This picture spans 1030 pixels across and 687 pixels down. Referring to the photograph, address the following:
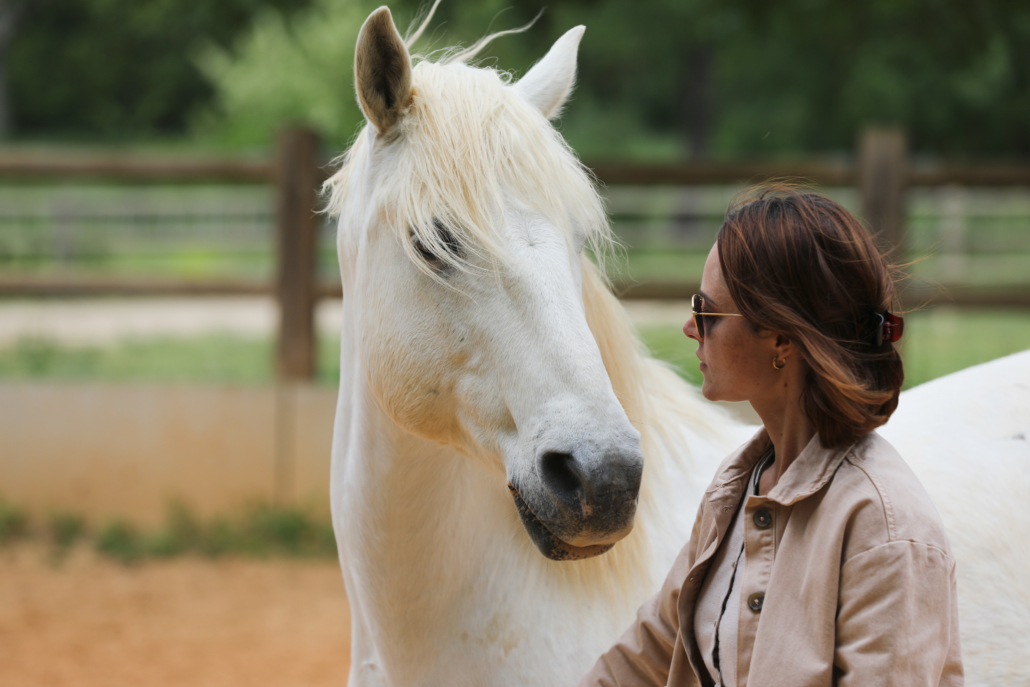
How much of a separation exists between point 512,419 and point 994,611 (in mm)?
1114

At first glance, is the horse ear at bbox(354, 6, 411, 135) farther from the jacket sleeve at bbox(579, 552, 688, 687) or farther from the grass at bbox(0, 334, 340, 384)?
the grass at bbox(0, 334, 340, 384)

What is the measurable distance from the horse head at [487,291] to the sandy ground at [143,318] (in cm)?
769

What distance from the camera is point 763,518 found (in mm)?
1146

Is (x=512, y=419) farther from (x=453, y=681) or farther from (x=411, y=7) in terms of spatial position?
(x=411, y=7)

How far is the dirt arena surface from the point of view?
3855 mm

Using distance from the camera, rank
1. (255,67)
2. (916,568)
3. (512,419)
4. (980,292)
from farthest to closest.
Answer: (255,67), (980,292), (512,419), (916,568)

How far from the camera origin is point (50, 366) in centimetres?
714

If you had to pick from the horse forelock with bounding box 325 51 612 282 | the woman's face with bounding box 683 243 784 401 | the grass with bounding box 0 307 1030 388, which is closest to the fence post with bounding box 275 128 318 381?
the grass with bounding box 0 307 1030 388

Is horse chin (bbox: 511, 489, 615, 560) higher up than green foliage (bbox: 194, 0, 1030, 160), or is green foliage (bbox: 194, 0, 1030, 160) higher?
green foliage (bbox: 194, 0, 1030, 160)

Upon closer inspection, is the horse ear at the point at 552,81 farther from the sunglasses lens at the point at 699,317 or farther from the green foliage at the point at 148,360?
the green foliage at the point at 148,360

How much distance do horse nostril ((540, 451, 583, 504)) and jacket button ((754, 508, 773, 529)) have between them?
26cm

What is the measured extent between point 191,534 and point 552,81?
177 inches

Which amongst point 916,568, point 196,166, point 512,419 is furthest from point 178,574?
point 916,568

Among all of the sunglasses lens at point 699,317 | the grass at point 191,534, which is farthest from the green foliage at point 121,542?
the sunglasses lens at point 699,317
